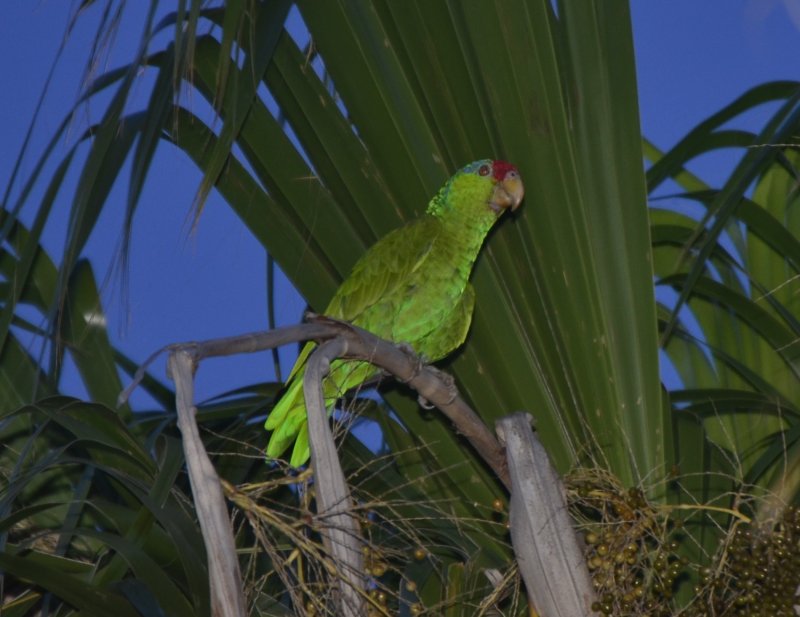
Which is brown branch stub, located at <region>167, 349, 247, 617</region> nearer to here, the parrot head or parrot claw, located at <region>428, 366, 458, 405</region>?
parrot claw, located at <region>428, 366, 458, 405</region>

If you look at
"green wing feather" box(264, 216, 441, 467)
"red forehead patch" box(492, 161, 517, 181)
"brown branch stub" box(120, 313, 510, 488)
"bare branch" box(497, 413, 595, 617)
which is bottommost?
"bare branch" box(497, 413, 595, 617)

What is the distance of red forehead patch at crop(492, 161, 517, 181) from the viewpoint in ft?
7.28

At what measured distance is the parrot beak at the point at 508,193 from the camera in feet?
7.25

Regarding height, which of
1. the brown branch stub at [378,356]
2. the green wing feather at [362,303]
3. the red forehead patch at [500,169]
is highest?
the red forehead patch at [500,169]

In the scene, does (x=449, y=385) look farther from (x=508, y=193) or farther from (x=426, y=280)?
(x=426, y=280)

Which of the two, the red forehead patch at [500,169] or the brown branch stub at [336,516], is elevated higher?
the red forehead patch at [500,169]

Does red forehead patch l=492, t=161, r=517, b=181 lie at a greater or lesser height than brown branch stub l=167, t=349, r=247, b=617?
greater

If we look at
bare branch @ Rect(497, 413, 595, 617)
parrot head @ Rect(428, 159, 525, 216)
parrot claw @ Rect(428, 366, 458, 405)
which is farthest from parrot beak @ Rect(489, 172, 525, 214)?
bare branch @ Rect(497, 413, 595, 617)

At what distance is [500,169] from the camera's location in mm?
2340

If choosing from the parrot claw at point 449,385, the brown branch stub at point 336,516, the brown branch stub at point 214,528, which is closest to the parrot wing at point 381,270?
the parrot claw at point 449,385

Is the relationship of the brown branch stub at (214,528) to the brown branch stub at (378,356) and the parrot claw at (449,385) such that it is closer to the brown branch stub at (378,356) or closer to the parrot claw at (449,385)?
the brown branch stub at (378,356)

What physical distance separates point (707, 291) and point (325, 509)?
1.45 m

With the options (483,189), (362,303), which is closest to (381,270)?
(362,303)

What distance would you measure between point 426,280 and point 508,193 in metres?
0.37
